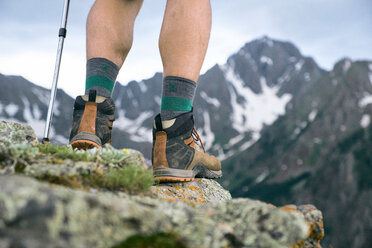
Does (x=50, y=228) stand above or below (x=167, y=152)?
below

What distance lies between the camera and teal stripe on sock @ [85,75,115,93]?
5.44 meters

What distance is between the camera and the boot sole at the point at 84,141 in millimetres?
4838

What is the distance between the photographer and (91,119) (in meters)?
5.24

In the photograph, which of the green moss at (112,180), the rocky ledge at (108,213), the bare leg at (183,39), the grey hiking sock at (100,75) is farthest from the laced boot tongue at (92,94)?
the green moss at (112,180)

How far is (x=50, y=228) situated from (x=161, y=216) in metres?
0.75

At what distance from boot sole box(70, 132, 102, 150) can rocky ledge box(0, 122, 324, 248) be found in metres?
1.06

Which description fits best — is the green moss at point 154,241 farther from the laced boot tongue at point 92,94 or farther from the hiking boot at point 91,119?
the laced boot tongue at point 92,94

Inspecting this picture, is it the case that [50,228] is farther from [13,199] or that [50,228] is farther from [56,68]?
[56,68]

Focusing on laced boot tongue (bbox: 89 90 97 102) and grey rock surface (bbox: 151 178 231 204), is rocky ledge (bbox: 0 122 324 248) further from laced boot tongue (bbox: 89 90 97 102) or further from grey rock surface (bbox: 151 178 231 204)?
laced boot tongue (bbox: 89 90 97 102)

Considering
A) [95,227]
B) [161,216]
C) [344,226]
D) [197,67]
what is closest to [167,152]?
[197,67]

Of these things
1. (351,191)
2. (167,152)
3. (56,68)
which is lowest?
(167,152)

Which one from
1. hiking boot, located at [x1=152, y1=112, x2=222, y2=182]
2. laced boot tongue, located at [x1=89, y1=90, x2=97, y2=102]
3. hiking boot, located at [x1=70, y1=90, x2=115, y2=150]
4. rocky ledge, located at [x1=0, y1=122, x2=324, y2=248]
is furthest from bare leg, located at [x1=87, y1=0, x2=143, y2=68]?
rocky ledge, located at [x1=0, y1=122, x2=324, y2=248]

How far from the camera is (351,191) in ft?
538

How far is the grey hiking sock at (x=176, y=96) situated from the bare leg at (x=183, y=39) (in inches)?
3.9
